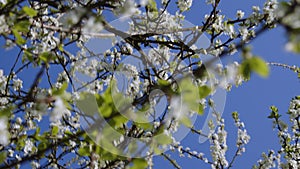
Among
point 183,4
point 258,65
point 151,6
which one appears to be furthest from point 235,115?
point 258,65

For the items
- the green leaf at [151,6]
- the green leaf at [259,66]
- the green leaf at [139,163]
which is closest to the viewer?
the green leaf at [259,66]

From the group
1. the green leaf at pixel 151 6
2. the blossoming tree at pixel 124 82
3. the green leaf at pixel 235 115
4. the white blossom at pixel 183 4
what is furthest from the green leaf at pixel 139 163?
the green leaf at pixel 235 115

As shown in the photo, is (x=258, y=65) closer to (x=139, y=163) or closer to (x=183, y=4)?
(x=139, y=163)

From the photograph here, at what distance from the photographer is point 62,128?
3.09m

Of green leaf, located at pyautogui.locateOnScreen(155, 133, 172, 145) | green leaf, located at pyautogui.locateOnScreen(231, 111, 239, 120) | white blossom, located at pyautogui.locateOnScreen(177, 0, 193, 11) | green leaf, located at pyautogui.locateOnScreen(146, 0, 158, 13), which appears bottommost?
green leaf, located at pyautogui.locateOnScreen(155, 133, 172, 145)

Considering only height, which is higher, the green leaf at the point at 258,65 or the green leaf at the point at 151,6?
the green leaf at the point at 151,6

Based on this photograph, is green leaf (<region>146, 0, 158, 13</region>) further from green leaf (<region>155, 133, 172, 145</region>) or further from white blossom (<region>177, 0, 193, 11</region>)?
green leaf (<region>155, 133, 172, 145</region>)

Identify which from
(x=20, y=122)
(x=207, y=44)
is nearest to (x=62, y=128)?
(x=20, y=122)

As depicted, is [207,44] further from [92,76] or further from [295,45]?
[295,45]

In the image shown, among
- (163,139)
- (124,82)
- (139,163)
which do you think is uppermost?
(124,82)

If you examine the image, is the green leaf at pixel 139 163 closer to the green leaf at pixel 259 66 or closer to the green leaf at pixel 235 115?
the green leaf at pixel 259 66

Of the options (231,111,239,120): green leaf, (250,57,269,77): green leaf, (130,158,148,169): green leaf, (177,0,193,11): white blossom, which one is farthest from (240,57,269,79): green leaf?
(231,111,239,120): green leaf

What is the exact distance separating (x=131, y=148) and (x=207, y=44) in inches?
77.3

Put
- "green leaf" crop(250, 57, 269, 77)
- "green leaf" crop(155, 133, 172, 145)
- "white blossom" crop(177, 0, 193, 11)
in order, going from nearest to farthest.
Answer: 1. "green leaf" crop(250, 57, 269, 77)
2. "green leaf" crop(155, 133, 172, 145)
3. "white blossom" crop(177, 0, 193, 11)
